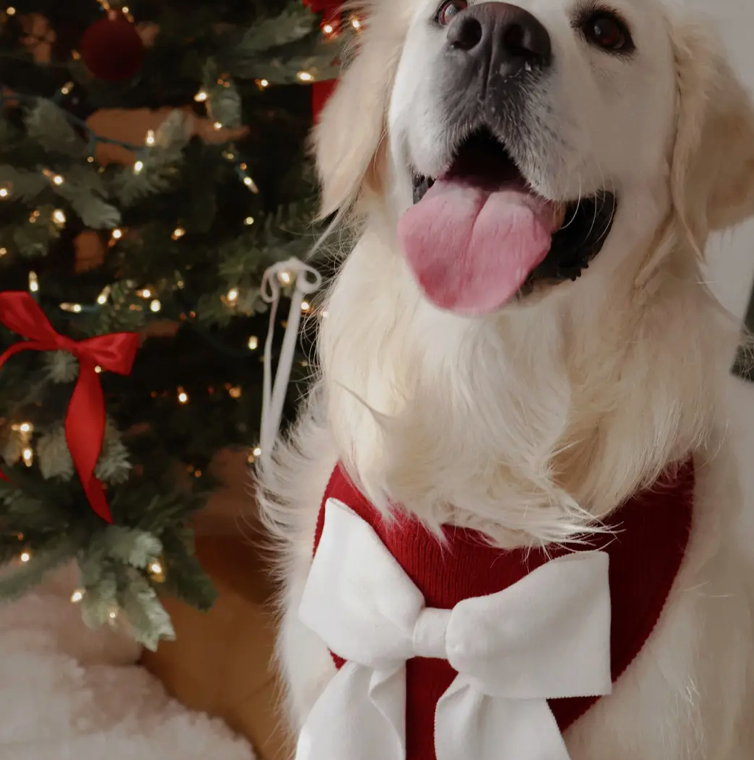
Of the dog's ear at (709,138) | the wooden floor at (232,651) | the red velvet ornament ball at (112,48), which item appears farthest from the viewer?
the wooden floor at (232,651)

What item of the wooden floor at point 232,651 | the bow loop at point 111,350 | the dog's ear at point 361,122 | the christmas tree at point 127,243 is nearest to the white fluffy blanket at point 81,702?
the wooden floor at point 232,651

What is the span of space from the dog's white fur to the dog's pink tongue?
0.03 meters

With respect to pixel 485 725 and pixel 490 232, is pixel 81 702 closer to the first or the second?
pixel 485 725

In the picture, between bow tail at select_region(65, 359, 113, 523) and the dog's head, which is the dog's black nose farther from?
bow tail at select_region(65, 359, 113, 523)

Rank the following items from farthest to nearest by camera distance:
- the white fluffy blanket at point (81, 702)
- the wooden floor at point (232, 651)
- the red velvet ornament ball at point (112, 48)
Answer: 1. the wooden floor at point (232, 651)
2. the white fluffy blanket at point (81, 702)
3. the red velvet ornament ball at point (112, 48)

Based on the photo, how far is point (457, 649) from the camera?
722mm

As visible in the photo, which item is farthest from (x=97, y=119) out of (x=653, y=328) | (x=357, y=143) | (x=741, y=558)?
(x=741, y=558)

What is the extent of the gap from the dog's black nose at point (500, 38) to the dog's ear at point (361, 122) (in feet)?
0.55

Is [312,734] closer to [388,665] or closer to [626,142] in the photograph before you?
[388,665]

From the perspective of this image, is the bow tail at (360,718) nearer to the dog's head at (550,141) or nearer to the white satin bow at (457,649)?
the white satin bow at (457,649)

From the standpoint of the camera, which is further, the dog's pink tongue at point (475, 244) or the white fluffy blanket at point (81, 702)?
the white fluffy blanket at point (81, 702)

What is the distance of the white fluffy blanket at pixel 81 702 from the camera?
48.5 inches

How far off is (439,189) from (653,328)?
25 centimetres

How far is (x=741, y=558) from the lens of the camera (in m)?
0.84
